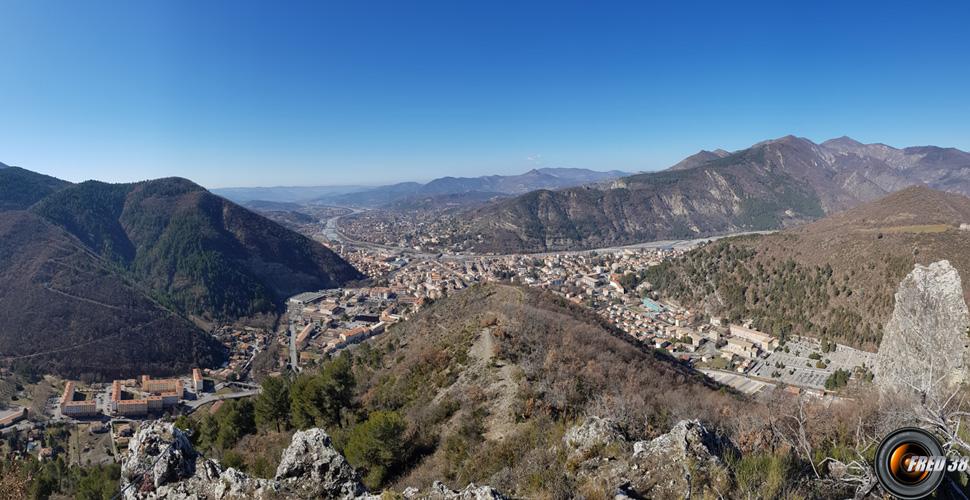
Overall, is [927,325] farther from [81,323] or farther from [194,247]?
[194,247]

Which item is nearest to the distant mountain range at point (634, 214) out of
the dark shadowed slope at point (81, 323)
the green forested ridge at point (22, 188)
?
the dark shadowed slope at point (81, 323)

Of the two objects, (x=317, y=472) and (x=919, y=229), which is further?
(x=919, y=229)

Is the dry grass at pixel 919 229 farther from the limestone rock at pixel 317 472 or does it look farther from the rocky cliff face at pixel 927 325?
the limestone rock at pixel 317 472

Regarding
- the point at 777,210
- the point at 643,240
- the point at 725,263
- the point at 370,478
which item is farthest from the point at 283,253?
the point at 777,210

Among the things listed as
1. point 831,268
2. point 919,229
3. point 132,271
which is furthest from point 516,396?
point 132,271

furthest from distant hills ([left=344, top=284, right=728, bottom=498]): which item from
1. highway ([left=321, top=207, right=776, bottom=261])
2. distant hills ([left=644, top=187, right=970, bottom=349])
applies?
highway ([left=321, top=207, right=776, bottom=261])

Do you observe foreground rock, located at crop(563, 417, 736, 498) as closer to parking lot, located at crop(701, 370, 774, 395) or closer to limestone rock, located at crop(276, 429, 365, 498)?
limestone rock, located at crop(276, 429, 365, 498)
